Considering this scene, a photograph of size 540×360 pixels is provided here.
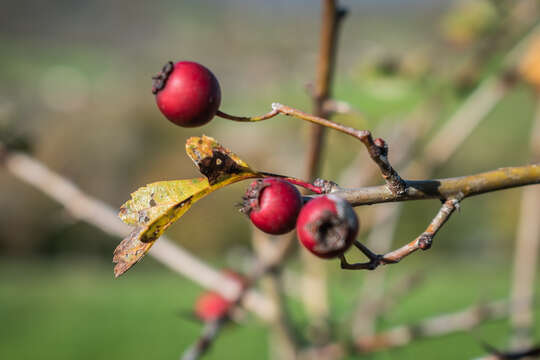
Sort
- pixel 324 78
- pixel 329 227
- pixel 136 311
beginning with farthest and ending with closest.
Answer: pixel 136 311 < pixel 324 78 < pixel 329 227

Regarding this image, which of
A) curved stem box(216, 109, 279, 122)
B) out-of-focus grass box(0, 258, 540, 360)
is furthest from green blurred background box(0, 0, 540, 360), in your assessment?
curved stem box(216, 109, 279, 122)

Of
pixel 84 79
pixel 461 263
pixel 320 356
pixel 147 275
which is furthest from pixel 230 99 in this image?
pixel 320 356

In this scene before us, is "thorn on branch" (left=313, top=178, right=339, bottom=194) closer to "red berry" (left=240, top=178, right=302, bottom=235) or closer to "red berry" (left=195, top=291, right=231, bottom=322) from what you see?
"red berry" (left=240, top=178, right=302, bottom=235)

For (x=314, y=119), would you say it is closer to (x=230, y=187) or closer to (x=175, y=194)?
(x=175, y=194)

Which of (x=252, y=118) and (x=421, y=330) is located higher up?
(x=421, y=330)

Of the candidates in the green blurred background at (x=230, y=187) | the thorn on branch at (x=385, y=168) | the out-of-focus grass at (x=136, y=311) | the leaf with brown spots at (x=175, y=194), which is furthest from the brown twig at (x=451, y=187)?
the out-of-focus grass at (x=136, y=311)

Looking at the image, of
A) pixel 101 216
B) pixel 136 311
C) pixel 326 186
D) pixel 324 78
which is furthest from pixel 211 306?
pixel 136 311

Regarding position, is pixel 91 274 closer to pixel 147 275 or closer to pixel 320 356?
pixel 147 275
